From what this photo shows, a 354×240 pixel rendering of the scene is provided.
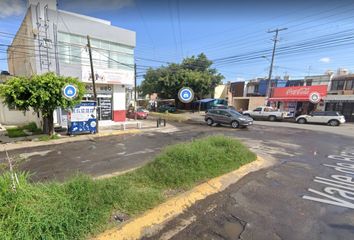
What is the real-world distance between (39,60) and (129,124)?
26.9 ft

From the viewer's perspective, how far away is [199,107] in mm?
36750

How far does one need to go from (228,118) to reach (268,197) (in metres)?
13.3

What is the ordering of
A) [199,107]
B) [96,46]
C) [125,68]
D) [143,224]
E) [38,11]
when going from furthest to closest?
[199,107], [125,68], [96,46], [38,11], [143,224]

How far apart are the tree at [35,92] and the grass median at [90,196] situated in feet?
27.0

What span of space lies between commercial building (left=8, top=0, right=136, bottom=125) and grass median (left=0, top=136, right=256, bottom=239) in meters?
13.6

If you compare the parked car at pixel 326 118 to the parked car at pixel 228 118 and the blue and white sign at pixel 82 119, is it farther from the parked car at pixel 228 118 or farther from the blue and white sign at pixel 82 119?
the blue and white sign at pixel 82 119

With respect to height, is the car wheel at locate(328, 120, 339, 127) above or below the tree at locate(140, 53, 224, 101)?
below

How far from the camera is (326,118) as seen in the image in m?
19.6

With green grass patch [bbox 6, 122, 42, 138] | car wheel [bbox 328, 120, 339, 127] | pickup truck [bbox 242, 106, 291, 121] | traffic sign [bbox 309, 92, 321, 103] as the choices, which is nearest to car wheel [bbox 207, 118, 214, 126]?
pickup truck [bbox 242, 106, 291, 121]

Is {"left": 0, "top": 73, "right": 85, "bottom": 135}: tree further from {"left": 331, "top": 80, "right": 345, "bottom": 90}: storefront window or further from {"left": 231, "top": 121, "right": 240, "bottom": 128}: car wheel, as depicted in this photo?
{"left": 331, "top": 80, "right": 345, "bottom": 90}: storefront window

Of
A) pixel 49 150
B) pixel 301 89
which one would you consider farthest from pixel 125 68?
pixel 301 89

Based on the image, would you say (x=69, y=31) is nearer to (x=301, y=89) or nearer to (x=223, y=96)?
(x=301, y=89)

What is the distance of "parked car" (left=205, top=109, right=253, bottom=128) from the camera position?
54.6 feet

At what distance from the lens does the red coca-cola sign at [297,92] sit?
24219mm
